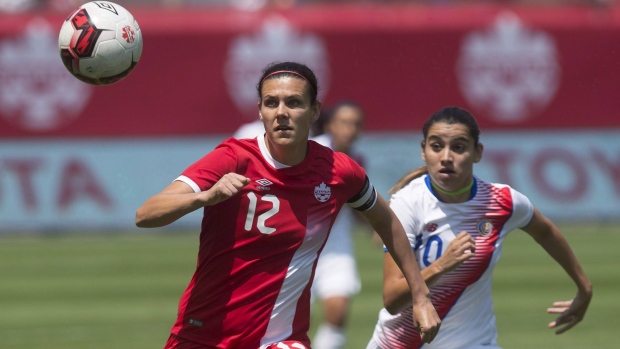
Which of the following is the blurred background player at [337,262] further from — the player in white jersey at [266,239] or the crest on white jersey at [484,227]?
the player in white jersey at [266,239]

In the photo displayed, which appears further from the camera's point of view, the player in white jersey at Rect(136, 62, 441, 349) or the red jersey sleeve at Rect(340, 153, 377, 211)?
the red jersey sleeve at Rect(340, 153, 377, 211)

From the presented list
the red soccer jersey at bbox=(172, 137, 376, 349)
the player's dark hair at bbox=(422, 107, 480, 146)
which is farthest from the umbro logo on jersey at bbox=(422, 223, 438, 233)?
the red soccer jersey at bbox=(172, 137, 376, 349)

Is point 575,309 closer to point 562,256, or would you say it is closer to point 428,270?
point 562,256

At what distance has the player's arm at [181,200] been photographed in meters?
5.05

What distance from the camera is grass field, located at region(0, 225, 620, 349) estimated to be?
39.0 ft

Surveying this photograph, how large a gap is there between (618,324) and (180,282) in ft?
20.5

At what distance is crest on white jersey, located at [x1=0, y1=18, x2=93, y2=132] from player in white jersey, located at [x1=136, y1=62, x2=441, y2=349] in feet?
57.7

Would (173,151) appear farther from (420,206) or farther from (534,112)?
(420,206)

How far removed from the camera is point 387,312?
22.2 feet

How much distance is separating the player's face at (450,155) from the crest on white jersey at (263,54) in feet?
54.6

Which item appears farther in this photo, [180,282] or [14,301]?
[180,282]

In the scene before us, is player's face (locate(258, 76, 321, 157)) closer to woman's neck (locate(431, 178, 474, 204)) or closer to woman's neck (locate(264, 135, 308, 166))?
woman's neck (locate(264, 135, 308, 166))

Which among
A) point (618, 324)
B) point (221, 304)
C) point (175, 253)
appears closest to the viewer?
point (221, 304)

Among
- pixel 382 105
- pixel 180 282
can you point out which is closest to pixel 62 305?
pixel 180 282
